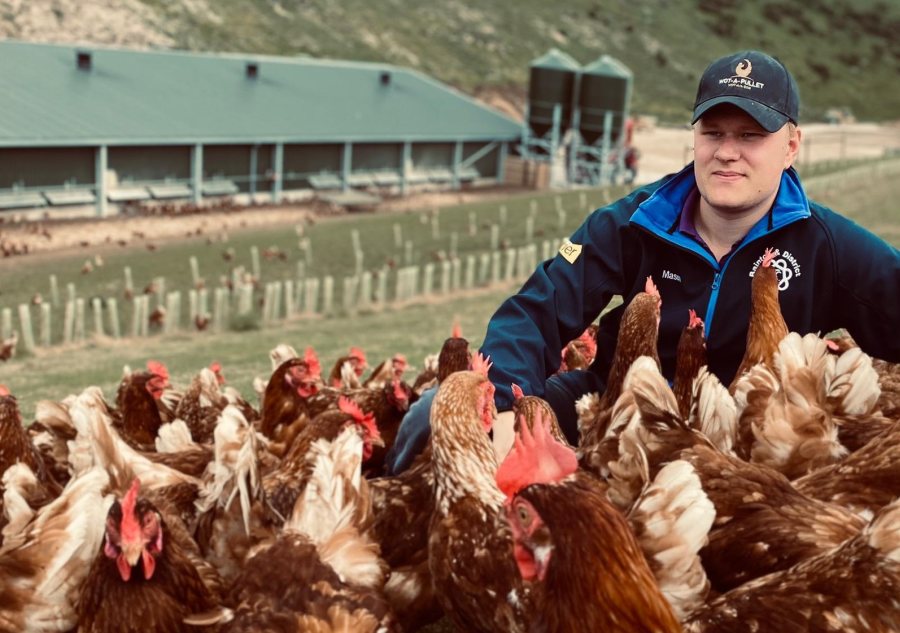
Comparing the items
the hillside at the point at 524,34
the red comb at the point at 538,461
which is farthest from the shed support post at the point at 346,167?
the red comb at the point at 538,461

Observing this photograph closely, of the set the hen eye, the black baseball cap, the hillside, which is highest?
the hillside

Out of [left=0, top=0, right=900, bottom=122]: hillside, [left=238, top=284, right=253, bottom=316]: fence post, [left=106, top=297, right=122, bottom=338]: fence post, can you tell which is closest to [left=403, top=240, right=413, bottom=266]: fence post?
[left=238, top=284, right=253, bottom=316]: fence post

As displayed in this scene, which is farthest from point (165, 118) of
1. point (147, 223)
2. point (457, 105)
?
point (457, 105)

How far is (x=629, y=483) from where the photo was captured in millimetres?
3867

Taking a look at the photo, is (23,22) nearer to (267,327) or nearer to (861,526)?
(267,327)

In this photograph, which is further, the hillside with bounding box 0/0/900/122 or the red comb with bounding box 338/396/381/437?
the hillside with bounding box 0/0/900/122

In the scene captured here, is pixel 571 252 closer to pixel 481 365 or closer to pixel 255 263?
pixel 481 365

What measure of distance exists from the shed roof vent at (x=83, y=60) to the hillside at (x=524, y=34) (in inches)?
811

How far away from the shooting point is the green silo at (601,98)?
1967 inches

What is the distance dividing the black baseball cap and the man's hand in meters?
1.61

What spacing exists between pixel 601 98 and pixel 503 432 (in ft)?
158

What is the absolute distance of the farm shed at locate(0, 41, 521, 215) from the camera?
34938 millimetres

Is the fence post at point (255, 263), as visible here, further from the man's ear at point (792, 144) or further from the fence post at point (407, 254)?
the man's ear at point (792, 144)

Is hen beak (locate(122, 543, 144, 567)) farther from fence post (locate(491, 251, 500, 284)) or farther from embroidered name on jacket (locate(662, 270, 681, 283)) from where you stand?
fence post (locate(491, 251, 500, 284))
